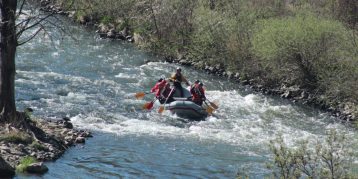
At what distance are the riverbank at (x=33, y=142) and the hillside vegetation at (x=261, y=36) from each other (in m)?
6.01

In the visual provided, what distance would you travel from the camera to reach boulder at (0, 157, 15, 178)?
1061 centimetres

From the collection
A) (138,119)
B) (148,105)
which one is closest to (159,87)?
(148,105)

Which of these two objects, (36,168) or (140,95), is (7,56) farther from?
(140,95)

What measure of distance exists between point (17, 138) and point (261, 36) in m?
12.9

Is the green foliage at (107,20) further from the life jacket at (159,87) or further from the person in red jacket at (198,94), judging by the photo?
the person in red jacket at (198,94)

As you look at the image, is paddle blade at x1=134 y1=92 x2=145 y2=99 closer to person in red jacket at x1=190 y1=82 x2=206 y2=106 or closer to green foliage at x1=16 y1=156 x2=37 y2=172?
person in red jacket at x1=190 y1=82 x2=206 y2=106

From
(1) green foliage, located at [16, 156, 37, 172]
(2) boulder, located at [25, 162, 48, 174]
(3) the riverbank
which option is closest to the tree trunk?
(3) the riverbank

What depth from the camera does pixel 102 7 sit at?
3177cm

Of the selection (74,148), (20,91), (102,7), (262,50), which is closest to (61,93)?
(20,91)

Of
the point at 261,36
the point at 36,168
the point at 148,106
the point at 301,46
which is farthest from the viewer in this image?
the point at 261,36

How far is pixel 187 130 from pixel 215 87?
246 inches

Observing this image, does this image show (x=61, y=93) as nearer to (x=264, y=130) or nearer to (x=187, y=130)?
(x=187, y=130)

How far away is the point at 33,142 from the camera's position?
12.8 metres

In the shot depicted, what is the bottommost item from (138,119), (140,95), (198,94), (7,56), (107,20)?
(138,119)
